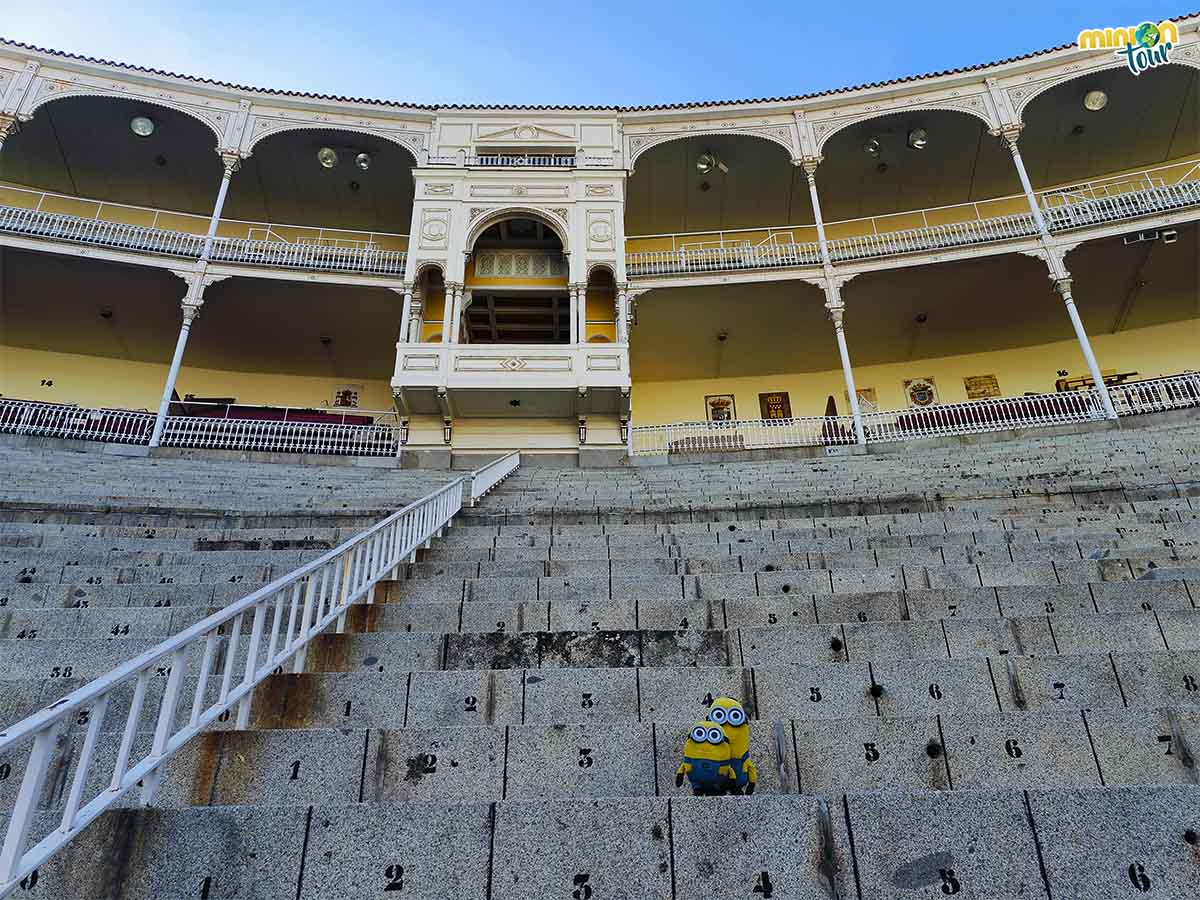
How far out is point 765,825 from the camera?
2070 millimetres

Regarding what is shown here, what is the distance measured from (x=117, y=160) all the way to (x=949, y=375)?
84.9 feet

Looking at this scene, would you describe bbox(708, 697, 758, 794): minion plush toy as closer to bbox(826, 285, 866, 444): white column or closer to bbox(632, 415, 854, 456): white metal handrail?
bbox(826, 285, 866, 444): white column

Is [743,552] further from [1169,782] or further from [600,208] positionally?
[600,208]

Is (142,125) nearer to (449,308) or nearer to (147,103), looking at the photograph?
(147,103)

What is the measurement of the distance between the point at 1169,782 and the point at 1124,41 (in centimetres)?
2184

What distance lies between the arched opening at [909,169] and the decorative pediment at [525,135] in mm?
7676

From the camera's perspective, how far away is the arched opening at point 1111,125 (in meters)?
17.3

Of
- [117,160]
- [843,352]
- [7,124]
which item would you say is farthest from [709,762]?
[117,160]

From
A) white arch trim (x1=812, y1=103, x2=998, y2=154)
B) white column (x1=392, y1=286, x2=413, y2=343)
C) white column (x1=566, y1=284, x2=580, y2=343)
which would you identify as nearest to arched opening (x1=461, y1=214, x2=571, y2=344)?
white column (x1=566, y1=284, x2=580, y2=343)

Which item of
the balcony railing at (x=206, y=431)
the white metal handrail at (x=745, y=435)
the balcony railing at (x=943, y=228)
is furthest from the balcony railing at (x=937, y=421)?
the balcony railing at (x=206, y=431)

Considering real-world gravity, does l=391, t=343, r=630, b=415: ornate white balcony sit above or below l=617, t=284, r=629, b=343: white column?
below

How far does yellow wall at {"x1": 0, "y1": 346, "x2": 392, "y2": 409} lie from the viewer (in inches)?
758

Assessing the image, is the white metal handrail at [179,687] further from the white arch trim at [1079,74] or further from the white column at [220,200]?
the white arch trim at [1079,74]

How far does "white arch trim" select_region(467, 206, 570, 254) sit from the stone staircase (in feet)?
42.5
